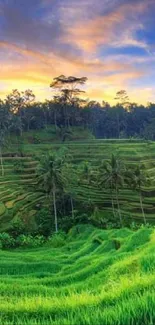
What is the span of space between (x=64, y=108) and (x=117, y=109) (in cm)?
3750

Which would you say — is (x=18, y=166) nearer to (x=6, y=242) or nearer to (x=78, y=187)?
(x=78, y=187)

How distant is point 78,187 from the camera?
263ft

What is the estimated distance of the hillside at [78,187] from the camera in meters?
69.1

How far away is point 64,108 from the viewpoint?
14075 cm

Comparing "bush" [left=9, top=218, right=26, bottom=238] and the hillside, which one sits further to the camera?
the hillside

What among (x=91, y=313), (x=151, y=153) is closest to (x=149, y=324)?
(x=91, y=313)

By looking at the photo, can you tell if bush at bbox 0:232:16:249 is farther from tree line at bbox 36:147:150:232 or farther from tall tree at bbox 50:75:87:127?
tall tree at bbox 50:75:87:127

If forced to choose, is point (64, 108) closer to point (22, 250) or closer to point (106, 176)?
point (106, 176)

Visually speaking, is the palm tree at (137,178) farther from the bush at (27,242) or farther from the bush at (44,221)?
the bush at (27,242)

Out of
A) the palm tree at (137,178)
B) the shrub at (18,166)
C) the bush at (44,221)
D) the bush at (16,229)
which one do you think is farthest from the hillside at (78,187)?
the palm tree at (137,178)

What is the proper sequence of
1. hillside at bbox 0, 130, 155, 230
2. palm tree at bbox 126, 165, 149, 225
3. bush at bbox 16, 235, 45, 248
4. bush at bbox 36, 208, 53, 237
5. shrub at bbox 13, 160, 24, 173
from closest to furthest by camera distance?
1. bush at bbox 16, 235, 45, 248
2. bush at bbox 36, 208, 53, 237
3. hillside at bbox 0, 130, 155, 230
4. palm tree at bbox 126, 165, 149, 225
5. shrub at bbox 13, 160, 24, 173

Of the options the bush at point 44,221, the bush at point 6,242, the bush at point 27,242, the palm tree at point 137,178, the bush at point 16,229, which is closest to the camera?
the bush at point 6,242

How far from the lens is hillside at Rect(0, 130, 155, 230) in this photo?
2721 inches

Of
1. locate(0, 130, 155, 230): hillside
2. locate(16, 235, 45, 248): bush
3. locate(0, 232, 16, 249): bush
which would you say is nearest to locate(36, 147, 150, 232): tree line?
locate(0, 130, 155, 230): hillside
